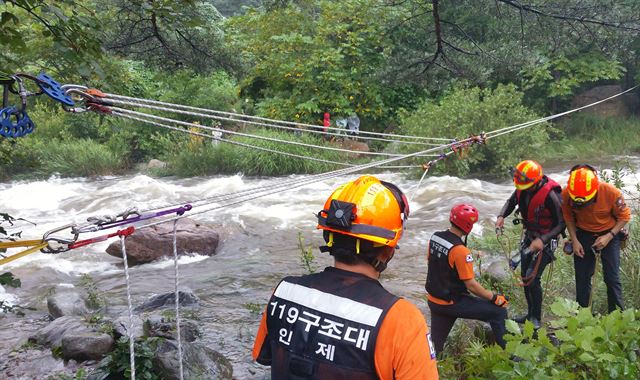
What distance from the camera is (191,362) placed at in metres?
4.52

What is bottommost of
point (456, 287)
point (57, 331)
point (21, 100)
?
point (57, 331)

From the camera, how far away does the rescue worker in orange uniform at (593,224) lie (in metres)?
4.67

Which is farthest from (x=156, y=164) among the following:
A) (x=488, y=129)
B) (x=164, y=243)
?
(x=488, y=129)

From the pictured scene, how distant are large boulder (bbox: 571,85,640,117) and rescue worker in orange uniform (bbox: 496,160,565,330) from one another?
16118 millimetres

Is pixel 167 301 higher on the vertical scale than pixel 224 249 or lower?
higher

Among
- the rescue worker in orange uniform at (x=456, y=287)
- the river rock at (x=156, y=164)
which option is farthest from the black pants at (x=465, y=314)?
the river rock at (x=156, y=164)

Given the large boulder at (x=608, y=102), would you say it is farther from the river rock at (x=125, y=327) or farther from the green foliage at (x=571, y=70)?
the river rock at (x=125, y=327)

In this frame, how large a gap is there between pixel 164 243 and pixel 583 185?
6450 millimetres

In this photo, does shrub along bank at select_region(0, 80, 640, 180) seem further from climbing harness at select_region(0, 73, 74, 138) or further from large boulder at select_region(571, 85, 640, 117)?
climbing harness at select_region(0, 73, 74, 138)

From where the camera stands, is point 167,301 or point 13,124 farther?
point 167,301

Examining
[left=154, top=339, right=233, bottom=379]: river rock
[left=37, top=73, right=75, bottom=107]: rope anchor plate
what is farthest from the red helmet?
[left=37, top=73, right=75, bottom=107]: rope anchor plate

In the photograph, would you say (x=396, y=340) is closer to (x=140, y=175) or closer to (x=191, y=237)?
(x=191, y=237)

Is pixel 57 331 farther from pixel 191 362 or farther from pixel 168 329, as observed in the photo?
pixel 191 362

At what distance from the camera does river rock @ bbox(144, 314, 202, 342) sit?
5.12 meters
